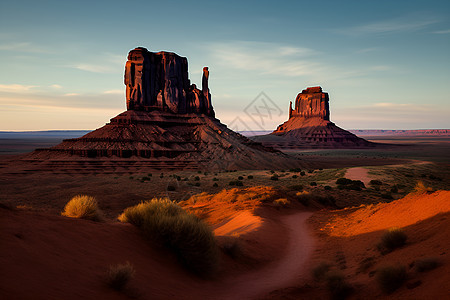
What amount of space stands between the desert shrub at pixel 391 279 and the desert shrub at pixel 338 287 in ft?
2.76

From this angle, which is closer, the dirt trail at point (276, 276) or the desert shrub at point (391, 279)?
the desert shrub at point (391, 279)

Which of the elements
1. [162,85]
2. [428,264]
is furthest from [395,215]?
[162,85]

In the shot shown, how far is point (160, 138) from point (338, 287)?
75.4 meters

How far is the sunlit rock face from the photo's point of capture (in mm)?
93312

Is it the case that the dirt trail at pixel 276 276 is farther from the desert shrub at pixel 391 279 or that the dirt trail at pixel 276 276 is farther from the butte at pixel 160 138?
the butte at pixel 160 138

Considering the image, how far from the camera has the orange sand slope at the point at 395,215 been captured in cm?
1129

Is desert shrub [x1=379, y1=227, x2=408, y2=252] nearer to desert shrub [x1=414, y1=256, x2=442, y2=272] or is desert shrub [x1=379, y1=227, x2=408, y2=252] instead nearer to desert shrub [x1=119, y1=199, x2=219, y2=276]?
desert shrub [x1=414, y1=256, x2=442, y2=272]

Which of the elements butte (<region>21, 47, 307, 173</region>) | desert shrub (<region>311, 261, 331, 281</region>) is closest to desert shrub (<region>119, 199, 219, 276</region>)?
desert shrub (<region>311, 261, 331, 281</region>)

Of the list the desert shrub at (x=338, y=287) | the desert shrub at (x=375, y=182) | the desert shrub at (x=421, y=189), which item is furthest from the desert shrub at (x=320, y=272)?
the desert shrub at (x=375, y=182)

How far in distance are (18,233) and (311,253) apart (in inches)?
405

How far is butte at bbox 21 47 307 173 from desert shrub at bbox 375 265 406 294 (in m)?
61.0

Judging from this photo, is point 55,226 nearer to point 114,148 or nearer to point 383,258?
point 383,258

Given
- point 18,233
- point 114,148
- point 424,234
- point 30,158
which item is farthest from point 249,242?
point 30,158

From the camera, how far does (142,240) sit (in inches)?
360
